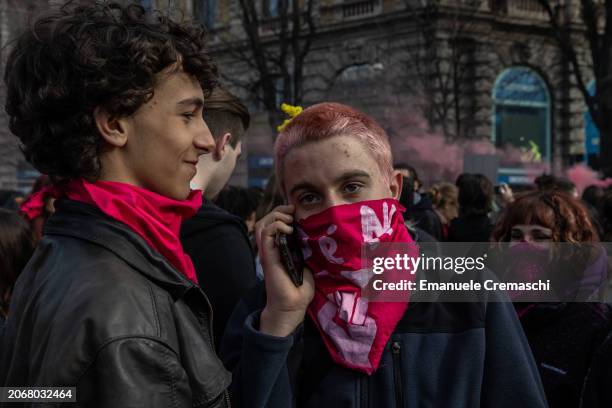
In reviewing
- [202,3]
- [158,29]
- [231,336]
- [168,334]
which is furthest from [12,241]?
[202,3]

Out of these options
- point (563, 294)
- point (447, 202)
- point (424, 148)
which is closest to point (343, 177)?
point (563, 294)

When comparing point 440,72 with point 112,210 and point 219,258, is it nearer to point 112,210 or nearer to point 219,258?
point 219,258

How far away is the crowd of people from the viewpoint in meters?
1.56

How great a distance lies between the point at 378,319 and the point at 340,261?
7.8 inches

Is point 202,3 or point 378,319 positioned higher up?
point 202,3

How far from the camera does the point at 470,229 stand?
6891 mm

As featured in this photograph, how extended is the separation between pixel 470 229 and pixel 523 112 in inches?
743

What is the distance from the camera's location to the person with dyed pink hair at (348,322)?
6.73 ft

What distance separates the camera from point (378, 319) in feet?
6.88

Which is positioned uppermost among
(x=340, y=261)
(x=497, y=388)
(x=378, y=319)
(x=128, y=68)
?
(x=128, y=68)

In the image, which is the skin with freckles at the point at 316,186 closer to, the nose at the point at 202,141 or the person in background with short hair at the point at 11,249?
the nose at the point at 202,141

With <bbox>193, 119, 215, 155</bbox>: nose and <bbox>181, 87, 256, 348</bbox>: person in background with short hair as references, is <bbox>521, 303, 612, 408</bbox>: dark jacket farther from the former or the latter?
<bbox>193, 119, 215, 155</bbox>: nose

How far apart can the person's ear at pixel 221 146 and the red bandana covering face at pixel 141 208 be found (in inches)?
51.0

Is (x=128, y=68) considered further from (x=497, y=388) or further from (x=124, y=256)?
(x=497, y=388)
